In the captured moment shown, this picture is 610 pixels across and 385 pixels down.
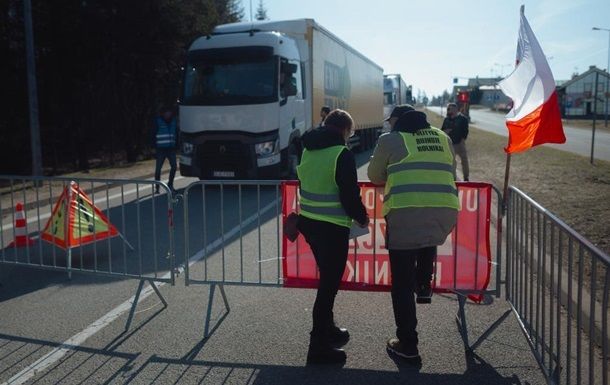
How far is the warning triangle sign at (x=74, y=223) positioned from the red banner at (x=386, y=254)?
248 cm

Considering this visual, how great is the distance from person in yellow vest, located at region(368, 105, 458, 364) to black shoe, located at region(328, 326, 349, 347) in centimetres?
45

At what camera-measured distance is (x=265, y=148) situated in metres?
13.4

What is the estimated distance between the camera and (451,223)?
14.1 ft

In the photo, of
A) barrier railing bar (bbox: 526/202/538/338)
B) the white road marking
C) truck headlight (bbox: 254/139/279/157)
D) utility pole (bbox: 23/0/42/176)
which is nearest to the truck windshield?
truck headlight (bbox: 254/139/279/157)

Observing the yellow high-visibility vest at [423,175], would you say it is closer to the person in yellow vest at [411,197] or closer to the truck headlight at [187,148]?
the person in yellow vest at [411,197]

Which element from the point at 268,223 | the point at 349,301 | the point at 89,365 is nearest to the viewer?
the point at 89,365

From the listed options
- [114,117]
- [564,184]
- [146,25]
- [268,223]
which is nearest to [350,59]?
[146,25]

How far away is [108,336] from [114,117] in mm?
18705

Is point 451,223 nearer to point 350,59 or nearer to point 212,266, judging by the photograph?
point 212,266

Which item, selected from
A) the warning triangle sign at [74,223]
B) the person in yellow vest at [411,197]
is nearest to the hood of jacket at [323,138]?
the person in yellow vest at [411,197]

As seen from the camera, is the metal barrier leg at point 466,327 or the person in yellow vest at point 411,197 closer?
the person in yellow vest at point 411,197

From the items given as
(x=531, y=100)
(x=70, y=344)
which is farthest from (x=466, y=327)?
(x=70, y=344)

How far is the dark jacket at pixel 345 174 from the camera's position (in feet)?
13.8

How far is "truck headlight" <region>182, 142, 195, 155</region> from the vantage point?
544 inches
